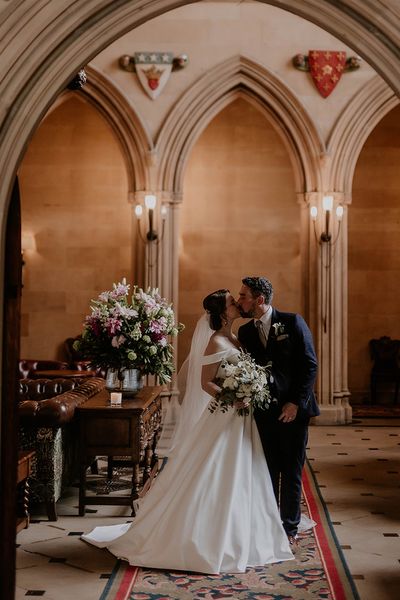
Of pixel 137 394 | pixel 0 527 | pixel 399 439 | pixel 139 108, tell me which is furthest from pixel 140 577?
pixel 139 108

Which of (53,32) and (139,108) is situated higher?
(139,108)

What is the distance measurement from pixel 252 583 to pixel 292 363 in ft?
5.01

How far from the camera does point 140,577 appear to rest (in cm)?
486

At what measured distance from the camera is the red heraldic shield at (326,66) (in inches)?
468

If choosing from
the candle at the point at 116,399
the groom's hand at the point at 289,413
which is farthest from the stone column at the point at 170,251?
the groom's hand at the point at 289,413

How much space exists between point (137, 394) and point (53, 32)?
3.98 meters

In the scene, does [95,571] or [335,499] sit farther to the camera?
[335,499]

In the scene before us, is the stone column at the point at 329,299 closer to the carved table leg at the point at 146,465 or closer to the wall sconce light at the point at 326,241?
the wall sconce light at the point at 326,241

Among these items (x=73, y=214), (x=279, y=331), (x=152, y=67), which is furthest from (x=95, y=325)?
(x=73, y=214)

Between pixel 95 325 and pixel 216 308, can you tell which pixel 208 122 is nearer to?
pixel 95 325

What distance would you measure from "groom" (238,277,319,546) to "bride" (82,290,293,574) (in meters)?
0.26

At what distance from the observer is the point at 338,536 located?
19.3 feet

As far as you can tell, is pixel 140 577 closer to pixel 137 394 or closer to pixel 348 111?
pixel 137 394

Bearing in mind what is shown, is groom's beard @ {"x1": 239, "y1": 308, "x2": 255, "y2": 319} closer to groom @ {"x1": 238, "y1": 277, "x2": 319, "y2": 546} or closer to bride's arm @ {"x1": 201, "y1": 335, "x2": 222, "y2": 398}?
groom @ {"x1": 238, "y1": 277, "x2": 319, "y2": 546}
